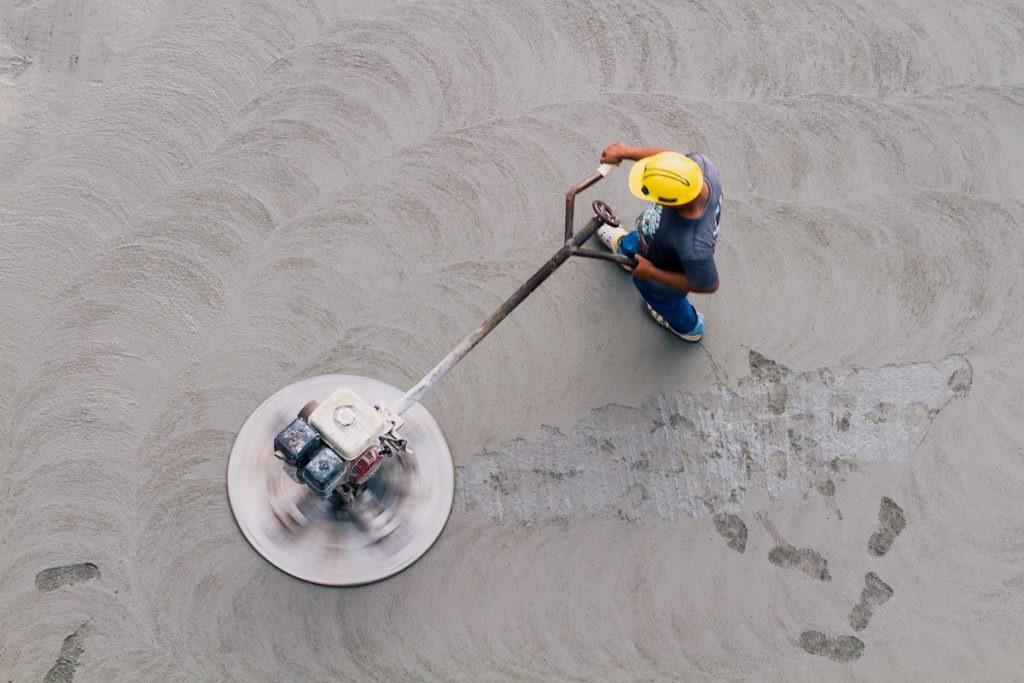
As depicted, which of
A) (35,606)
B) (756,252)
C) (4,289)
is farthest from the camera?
(756,252)

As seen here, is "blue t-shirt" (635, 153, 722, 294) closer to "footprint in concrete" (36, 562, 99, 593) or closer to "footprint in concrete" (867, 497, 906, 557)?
"footprint in concrete" (867, 497, 906, 557)

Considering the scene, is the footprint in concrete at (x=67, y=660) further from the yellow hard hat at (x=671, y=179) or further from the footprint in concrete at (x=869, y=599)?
the footprint in concrete at (x=869, y=599)

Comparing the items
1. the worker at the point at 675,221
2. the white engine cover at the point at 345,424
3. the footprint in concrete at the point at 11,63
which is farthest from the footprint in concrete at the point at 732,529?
the footprint in concrete at the point at 11,63

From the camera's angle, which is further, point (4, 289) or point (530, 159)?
point (530, 159)

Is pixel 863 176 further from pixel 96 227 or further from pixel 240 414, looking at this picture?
pixel 96 227

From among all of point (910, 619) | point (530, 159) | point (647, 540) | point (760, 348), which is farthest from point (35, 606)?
point (910, 619)

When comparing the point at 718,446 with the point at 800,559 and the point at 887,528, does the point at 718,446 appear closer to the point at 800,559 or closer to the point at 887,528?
the point at 800,559

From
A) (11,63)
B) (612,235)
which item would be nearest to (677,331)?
(612,235)
